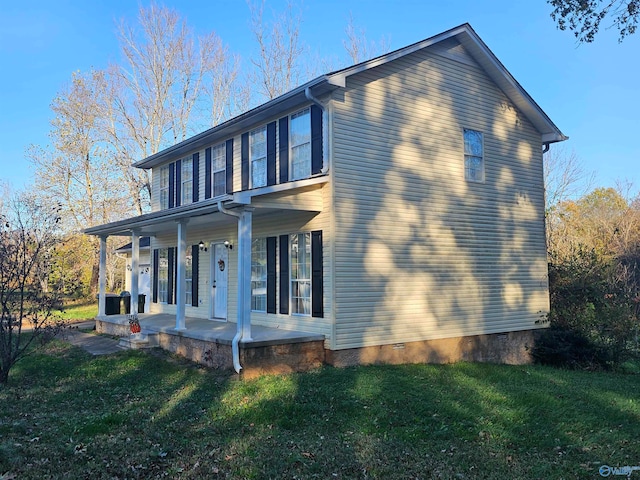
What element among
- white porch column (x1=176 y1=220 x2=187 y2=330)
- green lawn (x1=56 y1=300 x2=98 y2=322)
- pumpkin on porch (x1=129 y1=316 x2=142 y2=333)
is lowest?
green lawn (x1=56 y1=300 x2=98 y2=322)

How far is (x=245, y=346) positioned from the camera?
854 centimetres

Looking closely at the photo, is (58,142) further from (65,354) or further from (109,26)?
(65,354)

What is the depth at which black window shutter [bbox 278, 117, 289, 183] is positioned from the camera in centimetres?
1090

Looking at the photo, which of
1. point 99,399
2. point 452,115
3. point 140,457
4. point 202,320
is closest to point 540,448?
point 140,457

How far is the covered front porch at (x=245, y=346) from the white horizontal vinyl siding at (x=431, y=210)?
67 cm

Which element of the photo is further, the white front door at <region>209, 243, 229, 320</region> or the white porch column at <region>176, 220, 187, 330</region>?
the white front door at <region>209, 243, 229, 320</region>

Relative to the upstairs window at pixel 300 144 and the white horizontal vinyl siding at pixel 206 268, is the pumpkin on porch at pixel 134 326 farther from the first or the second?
the upstairs window at pixel 300 144

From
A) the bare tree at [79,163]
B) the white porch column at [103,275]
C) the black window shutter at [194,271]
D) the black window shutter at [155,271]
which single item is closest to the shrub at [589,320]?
the black window shutter at [194,271]

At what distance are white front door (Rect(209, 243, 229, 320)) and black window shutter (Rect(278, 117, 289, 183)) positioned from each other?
9.88 ft

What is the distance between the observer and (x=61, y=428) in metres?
6.07

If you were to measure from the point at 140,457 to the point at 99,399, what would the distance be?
2.80m

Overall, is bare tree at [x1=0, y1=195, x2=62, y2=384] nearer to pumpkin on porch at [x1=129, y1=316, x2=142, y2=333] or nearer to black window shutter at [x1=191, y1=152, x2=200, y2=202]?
pumpkin on porch at [x1=129, y1=316, x2=142, y2=333]

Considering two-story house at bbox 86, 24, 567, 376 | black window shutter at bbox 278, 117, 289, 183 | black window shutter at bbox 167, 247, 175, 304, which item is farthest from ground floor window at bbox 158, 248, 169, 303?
black window shutter at bbox 278, 117, 289, 183

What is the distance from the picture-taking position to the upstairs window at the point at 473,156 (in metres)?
12.1
